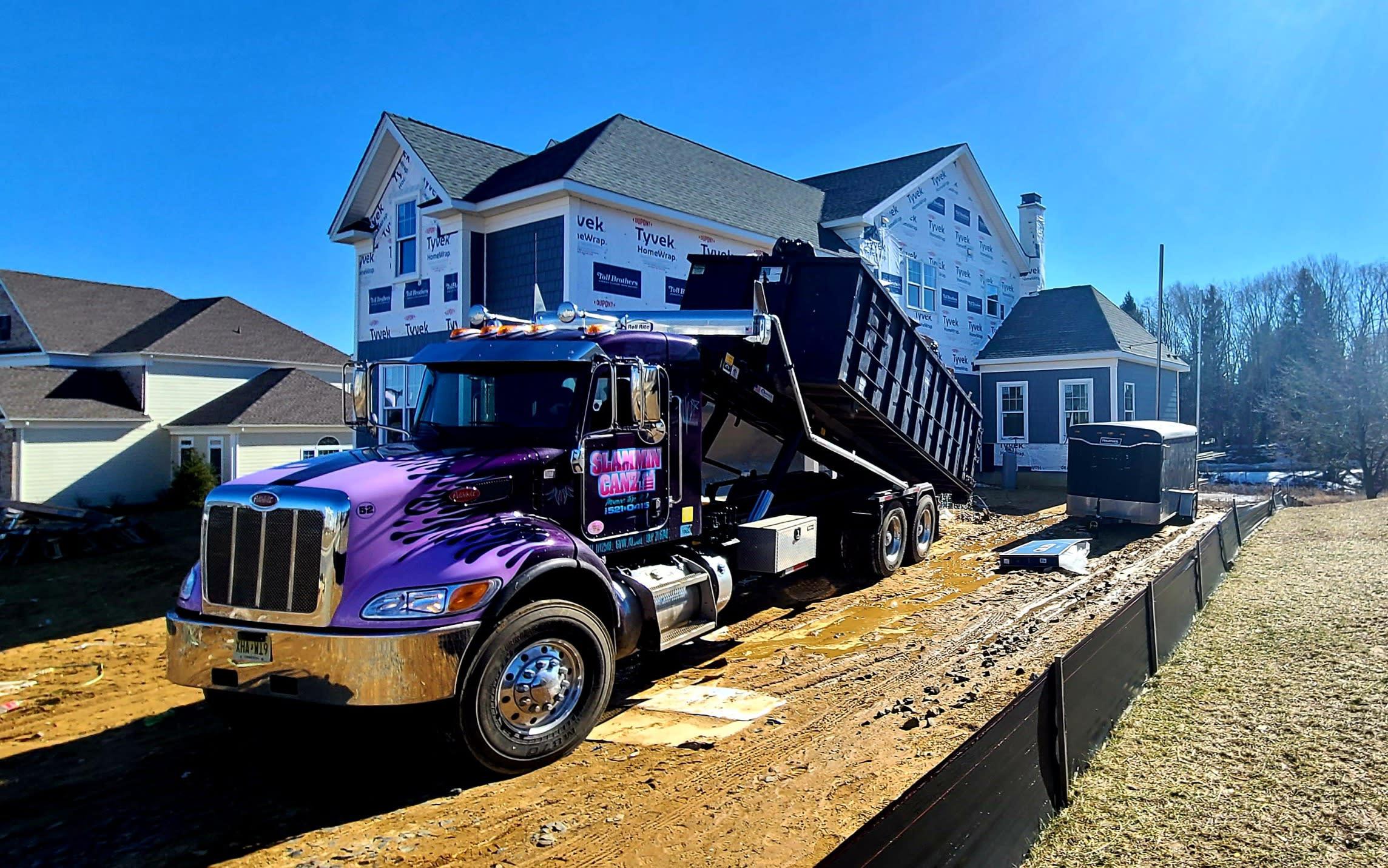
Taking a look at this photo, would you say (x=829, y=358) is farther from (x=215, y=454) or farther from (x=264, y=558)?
(x=215, y=454)

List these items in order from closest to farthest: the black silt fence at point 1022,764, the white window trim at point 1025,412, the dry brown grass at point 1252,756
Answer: the black silt fence at point 1022,764 → the dry brown grass at point 1252,756 → the white window trim at point 1025,412

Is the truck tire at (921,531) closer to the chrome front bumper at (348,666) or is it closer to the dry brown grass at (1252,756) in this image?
the dry brown grass at (1252,756)

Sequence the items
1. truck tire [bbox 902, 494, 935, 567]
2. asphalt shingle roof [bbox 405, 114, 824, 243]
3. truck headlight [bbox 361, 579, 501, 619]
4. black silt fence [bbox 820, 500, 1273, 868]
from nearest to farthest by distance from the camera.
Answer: black silt fence [bbox 820, 500, 1273, 868], truck headlight [bbox 361, 579, 501, 619], truck tire [bbox 902, 494, 935, 567], asphalt shingle roof [bbox 405, 114, 824, 243]

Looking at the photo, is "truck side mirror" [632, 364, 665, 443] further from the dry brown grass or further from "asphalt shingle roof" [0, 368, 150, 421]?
"asphalt shingle roof" [0, 368, 150, 421]

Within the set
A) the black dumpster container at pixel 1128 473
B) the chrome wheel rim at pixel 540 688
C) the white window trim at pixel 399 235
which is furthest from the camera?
the white window trim at pixel 399 235

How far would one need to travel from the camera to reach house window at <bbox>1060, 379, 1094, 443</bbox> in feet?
78.9

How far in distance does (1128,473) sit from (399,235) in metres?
14.4

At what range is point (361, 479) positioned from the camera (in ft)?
17.1

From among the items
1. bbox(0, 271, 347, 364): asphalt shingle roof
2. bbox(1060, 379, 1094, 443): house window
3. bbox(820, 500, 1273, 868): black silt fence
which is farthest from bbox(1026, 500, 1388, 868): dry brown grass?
bbox(0, 271, 347, 364): asphalt shingle roof

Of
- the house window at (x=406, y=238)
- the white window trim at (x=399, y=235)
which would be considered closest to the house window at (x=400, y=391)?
the white window trim at (x=399, y=235)

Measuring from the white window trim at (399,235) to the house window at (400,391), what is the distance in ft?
30.7

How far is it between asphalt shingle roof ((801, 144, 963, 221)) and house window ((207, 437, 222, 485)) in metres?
18.1

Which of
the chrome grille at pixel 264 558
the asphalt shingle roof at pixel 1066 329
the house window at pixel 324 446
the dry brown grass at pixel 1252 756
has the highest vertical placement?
the asphalt shingle roof at pixel 1066 329

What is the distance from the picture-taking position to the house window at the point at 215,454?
24109 millimetres
